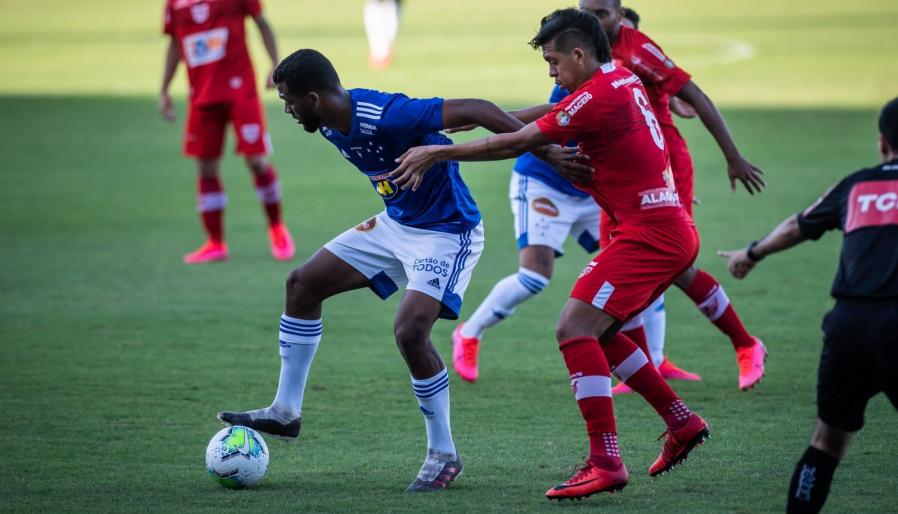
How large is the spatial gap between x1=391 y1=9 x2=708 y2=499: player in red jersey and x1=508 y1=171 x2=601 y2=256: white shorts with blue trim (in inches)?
84.4

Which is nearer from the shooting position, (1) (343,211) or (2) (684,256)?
(2) (684,256)

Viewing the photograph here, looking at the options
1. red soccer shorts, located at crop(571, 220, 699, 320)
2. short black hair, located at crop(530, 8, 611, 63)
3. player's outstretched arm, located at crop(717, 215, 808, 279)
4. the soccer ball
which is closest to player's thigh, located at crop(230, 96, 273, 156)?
the soccer ball

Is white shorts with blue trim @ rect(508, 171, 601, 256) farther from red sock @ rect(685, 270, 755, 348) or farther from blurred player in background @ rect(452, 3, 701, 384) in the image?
red sock @ rect(685, 270, 755, 348)

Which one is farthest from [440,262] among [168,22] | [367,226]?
[168,22]

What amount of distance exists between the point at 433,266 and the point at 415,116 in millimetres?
695

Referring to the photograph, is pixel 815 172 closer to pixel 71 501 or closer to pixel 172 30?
pixel 172 30

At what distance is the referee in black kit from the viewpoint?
14.8 ft

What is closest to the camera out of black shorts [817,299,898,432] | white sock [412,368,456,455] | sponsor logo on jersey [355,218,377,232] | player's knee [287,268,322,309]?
black shorts [817,299,898,432]

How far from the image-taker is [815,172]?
48.8ft

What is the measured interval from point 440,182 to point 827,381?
213cm

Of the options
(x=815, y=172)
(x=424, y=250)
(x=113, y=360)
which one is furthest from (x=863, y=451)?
(x=815, y=172)

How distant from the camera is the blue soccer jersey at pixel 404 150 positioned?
225 inches

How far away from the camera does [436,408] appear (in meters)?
5.79

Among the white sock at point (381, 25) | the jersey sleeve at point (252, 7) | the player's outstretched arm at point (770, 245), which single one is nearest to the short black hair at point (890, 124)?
the player's outstretched arm at point (770, 245)
